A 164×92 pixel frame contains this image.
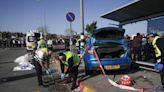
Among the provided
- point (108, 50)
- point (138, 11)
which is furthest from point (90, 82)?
point (138, 11)

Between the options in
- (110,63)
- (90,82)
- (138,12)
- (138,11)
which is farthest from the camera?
(138,12)

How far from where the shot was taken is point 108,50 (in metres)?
11.6

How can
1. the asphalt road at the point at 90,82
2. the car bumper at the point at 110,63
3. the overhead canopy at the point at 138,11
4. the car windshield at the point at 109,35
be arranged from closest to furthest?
the asphalt road at the point at 90,82 → the car bumper at the point at 110,63 → the overhead canopy at the point at 138,11 → the car windshield at the point at 109,35

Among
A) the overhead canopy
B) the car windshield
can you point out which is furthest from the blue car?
the overhead canopy

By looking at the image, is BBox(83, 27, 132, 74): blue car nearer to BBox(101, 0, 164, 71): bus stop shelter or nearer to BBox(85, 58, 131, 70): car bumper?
BBox(85, 58, 131, 70): car bumper

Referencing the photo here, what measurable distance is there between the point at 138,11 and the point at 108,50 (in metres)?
2.98

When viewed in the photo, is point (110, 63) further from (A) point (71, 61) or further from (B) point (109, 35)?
(A) point (71, 61)

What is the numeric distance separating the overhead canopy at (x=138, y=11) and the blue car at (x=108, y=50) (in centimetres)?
147

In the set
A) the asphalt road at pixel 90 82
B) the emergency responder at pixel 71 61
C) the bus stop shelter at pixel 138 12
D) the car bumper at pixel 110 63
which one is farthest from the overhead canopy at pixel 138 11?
the emergency responder at pixel 71 61

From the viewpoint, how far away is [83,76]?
11320mm

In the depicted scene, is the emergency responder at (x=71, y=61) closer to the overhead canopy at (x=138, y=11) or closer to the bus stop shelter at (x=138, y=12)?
the bus stop shelter at (x=138, y=12)

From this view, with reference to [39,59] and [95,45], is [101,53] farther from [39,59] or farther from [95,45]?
[39,59]

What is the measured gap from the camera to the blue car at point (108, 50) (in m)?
11.0

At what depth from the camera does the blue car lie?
11.0m
